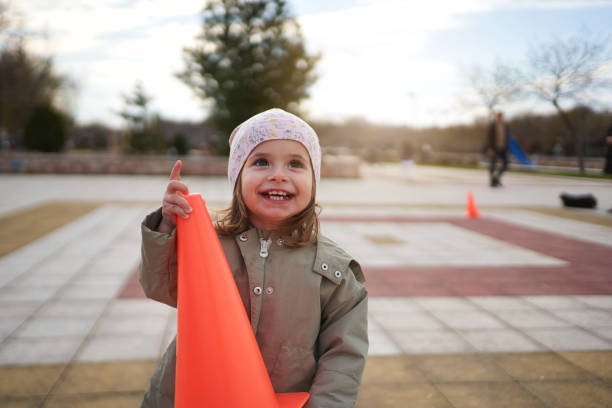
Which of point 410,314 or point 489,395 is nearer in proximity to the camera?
point 489,395

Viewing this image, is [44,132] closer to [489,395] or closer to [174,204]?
[174,204]

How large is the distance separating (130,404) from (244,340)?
124cm

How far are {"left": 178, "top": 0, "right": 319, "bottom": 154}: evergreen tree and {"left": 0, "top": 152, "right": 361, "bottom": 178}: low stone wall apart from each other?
1749 millimetres

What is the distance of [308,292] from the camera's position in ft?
4.77

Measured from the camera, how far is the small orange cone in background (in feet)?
4.45

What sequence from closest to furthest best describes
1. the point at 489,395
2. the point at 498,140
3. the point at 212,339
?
the point at 212,339, the point at 489,395, the point at 498,140

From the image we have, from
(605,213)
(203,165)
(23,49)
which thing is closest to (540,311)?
(605,213)

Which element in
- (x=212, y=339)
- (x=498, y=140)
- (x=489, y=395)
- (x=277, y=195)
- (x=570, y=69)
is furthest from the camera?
(x=498, y=140)

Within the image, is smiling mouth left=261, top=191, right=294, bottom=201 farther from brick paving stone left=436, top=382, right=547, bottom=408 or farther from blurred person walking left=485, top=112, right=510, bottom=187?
blurred person walking left=485, top=112, right=510, bottom=187

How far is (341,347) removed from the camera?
1443 millimetres

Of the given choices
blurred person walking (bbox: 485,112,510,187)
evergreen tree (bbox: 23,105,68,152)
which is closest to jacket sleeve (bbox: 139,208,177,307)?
blurred person walking (bbox: 485,112,510,187)

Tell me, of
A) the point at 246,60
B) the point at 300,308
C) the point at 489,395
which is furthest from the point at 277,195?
the point at 246,60

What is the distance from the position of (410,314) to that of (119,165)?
17240 mm

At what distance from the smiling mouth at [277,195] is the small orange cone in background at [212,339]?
0.23 m
